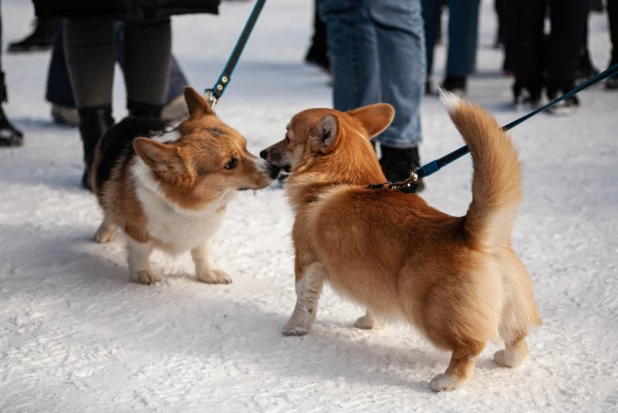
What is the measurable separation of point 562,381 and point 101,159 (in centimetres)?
A: 186

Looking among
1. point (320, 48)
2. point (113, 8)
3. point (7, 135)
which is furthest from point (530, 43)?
point (7, 135)

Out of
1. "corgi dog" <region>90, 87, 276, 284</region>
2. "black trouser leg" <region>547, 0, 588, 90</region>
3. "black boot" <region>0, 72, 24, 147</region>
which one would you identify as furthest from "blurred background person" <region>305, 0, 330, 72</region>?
"corgi dog" <region>90, 87, 276, 284</region>

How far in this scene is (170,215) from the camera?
7.88 ft

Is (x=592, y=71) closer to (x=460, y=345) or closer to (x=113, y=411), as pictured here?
(x=460, y=345)

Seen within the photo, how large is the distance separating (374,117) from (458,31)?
10.7ft

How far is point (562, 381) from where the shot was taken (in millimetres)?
1861

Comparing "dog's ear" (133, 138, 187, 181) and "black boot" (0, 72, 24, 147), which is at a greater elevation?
"dog's ear" (133, 138, 187, 181)

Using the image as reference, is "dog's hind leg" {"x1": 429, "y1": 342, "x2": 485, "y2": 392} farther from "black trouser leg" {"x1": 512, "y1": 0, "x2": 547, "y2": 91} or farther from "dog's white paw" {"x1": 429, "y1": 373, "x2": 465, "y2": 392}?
"black trouser leg" {"x1": 512, "y1": 0, "x2": 547, "y2": 91}

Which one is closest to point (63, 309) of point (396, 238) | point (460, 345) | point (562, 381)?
point (396, 238)

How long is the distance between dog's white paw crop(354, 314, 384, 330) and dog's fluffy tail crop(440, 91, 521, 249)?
1.80 ft

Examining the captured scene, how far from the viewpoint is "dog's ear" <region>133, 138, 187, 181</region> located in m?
2.23

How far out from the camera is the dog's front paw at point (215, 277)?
2555 mm

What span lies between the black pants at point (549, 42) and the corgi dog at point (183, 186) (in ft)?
9.00

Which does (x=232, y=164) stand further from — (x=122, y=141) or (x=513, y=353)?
(x=513, y=353)
